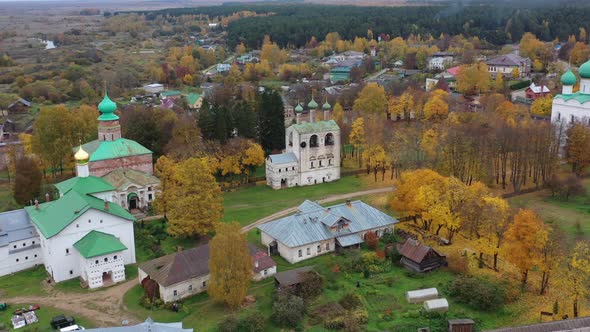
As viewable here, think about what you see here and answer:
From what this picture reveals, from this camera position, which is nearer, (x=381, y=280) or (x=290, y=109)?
(x=381, y=280)

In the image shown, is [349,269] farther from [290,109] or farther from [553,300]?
[290,109]

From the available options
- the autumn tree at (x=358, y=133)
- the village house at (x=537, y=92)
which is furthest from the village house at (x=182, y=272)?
the village house at (x=537, y=92)

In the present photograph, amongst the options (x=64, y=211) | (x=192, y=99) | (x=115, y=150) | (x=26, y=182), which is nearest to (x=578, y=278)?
(x=64, y=211)

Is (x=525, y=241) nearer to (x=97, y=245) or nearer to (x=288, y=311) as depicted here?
(x=288, y=311)

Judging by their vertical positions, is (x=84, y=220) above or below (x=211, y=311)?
above

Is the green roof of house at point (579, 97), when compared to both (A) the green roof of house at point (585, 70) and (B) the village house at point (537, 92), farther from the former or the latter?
(B) the village house at point (537, 92)

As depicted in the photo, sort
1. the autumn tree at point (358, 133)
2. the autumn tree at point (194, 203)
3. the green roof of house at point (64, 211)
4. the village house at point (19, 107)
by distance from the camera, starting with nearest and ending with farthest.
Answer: the green roof of house at point (64, 211)
the autumn tree at point (194, 203)
the autumn tree at point (358, 133)
the village house at point (19, 107)

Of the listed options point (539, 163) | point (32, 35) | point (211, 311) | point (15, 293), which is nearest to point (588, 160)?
point (539, 163)

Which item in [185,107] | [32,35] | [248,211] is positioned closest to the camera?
A: [248,211]
